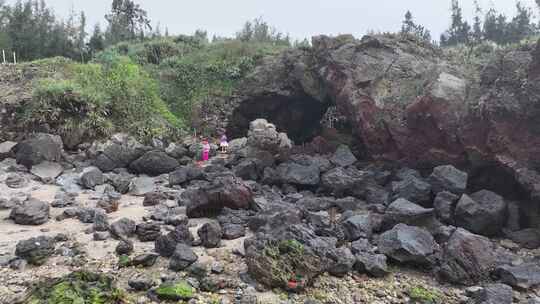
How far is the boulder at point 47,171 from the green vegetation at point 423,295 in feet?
30.0

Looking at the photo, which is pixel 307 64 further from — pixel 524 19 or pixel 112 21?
pixel 112 21

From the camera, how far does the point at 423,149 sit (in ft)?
38.9

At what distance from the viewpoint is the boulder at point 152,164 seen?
502 inches

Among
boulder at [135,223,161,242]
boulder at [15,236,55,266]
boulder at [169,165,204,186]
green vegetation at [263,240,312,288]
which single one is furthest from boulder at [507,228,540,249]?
boulder at [15,236,55,266]

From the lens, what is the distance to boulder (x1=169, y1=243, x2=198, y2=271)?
22.1 feet

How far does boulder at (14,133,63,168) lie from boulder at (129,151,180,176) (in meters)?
2.15

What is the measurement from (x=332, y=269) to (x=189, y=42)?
72.1ft

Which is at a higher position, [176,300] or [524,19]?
[524,19]

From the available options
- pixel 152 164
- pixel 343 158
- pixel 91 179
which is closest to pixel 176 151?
pixel 152 164

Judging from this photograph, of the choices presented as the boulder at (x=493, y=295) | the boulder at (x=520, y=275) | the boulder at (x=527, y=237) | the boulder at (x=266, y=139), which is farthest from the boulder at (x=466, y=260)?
the boulder at (x=266, y=139)

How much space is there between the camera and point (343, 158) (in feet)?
42.4

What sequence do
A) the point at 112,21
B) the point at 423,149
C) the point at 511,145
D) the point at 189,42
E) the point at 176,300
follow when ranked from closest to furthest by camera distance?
the point at 176,300
the point at 511,145
the point at 423,149
the point at 189,42
the point at 112,21

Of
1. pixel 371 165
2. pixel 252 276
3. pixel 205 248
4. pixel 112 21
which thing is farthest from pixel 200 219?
pixel 112 21

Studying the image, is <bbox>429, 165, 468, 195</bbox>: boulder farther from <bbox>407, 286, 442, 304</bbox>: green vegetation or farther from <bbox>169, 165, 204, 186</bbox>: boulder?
<bbox>169, 165, 204, 186</bbox>: boulder
